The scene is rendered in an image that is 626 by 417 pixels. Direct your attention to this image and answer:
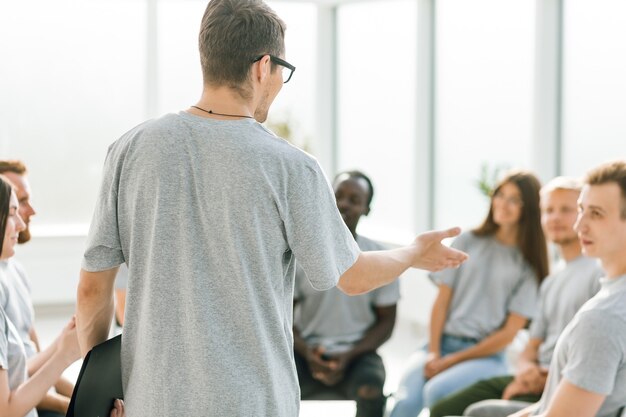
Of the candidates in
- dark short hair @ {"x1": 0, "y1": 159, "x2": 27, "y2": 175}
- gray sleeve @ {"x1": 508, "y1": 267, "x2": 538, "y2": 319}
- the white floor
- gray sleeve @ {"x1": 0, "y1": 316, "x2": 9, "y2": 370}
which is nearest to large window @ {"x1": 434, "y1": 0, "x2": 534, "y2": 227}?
the white floor

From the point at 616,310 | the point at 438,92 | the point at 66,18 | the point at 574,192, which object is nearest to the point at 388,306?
the point at 574,192

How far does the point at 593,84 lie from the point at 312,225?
4073 mm

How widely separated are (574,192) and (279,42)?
6.89 feet

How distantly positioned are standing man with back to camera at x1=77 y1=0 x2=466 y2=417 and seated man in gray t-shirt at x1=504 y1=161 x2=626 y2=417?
2.57ft

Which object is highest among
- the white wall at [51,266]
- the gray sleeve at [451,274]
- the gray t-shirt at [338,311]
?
the gray sleeve at [451,274]

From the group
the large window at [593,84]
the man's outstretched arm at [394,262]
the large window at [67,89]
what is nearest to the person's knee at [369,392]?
the man's outstretched arm at [394,262]

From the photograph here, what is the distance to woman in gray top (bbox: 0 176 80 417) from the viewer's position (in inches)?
80.4

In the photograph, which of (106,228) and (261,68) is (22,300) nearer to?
(106,228)

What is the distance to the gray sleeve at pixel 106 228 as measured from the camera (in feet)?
5.55

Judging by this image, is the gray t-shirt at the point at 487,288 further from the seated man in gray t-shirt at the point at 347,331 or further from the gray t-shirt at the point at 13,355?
the gray t-shirt at the point at 13,355

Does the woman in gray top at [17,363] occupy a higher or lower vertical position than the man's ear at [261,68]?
lower

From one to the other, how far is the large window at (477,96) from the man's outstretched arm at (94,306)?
176 inches

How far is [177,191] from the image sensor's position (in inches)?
64.4

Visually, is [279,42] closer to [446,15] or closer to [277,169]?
[277,169]
